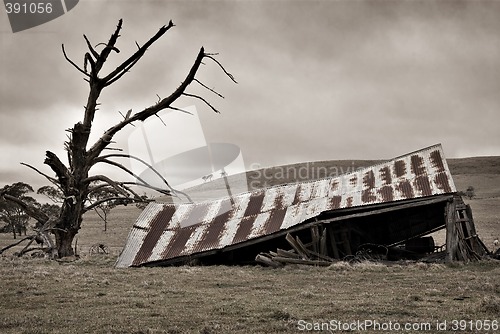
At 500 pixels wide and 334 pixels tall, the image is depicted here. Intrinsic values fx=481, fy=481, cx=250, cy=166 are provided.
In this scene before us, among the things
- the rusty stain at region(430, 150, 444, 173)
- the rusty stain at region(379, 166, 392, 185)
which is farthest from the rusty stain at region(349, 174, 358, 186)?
the rusty stain at region(430, 150, 444, 173)

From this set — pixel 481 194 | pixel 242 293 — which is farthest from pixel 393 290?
pixel 481 194

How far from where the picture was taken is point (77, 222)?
540 inches

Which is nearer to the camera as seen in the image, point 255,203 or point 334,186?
point 334,186

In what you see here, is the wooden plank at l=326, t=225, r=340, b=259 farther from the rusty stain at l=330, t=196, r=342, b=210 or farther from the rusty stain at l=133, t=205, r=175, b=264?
the rusty stain at l=133, t=205, r=175, b=264

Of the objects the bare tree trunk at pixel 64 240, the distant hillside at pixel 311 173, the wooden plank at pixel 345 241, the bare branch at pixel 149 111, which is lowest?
the wooden plank at pixel 345 241

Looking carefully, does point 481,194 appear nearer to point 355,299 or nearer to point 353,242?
point 353,242

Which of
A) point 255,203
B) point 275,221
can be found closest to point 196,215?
point 255,203

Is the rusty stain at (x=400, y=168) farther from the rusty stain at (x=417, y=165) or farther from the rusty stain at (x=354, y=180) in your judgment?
the rusty stain at (x=354, y=180)

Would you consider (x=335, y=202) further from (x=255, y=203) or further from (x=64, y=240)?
(x=64, y=240)

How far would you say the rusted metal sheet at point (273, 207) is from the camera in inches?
704

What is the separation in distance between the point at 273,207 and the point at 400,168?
547cm

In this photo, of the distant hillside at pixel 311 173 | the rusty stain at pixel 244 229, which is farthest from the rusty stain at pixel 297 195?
the distant hillside at pixel 311 173

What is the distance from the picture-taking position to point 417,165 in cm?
1939

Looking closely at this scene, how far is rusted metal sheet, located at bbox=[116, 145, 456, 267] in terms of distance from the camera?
58.6ft
